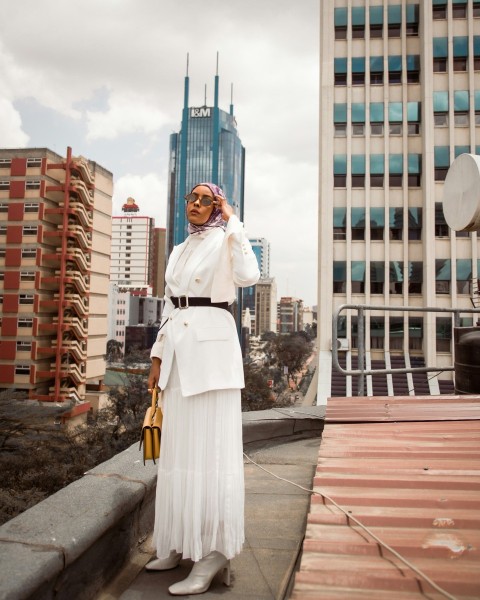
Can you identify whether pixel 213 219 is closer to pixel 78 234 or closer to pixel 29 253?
pixel 78 234

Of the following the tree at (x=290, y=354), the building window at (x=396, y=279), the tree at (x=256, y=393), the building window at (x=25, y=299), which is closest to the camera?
the building window at (x=396, y=279)

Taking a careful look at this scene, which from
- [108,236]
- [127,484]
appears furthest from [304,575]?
[108,236]

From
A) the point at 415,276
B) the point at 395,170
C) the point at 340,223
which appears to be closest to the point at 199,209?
the point at 340,223

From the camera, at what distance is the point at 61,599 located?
169 centimetres

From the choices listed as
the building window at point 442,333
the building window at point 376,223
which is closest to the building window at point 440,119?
the building window at point 376,223

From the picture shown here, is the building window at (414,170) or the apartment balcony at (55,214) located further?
the apartment balcony at (55,214)

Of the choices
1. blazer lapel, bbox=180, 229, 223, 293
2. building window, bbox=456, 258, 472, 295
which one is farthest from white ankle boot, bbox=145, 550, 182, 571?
building window, bbox=456, 258, 472, 295

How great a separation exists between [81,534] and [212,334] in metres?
0.99

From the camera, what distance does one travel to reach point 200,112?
13100 cm

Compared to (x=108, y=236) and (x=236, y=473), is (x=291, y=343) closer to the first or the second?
(x=108, y=236)

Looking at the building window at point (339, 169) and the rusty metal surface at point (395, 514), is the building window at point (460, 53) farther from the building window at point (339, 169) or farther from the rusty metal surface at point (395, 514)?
the rusty metal surface at point (395, 514)

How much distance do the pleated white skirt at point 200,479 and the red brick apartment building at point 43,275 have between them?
1410 inches

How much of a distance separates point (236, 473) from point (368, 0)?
127 feet

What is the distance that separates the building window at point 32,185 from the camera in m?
35.9
